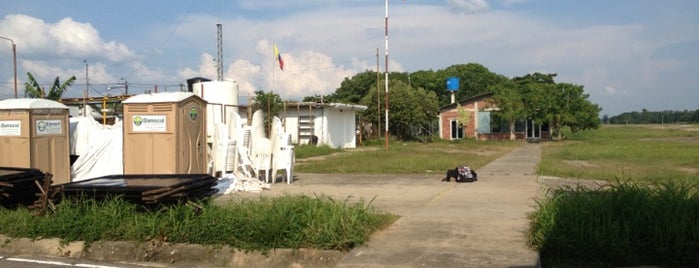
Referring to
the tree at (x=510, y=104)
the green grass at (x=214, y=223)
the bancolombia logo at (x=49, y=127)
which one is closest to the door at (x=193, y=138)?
the bancolombia logo at (x=49, y=127)

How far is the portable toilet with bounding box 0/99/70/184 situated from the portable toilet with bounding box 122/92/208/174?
1.91 m

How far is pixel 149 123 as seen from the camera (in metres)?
11.3

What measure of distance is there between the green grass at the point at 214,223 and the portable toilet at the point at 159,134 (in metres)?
3.24

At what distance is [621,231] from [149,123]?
8.60m

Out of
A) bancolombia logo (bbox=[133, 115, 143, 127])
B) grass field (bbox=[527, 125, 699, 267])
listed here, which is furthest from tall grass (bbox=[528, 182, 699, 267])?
bancolombia logo (bbox=[133, 115, 143, 127])

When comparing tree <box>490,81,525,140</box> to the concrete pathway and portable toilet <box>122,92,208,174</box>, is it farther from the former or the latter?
portable toilet <box>122,92,208,174</box>

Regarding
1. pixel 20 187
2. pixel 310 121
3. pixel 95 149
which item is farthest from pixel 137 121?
pixel 310 121

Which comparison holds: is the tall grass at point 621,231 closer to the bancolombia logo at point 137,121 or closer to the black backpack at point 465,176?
the black backpack at point 465,176

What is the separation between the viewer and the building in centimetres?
5109

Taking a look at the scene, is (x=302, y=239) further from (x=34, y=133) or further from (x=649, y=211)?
(x=34, y=133)

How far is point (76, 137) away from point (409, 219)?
886 cm

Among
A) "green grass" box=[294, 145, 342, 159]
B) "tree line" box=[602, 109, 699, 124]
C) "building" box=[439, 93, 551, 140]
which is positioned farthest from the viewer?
"tree line" box=[602, 109, 699, 124]

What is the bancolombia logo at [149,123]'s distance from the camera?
1121 centimetres

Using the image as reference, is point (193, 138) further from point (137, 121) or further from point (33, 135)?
point (33, 135)
